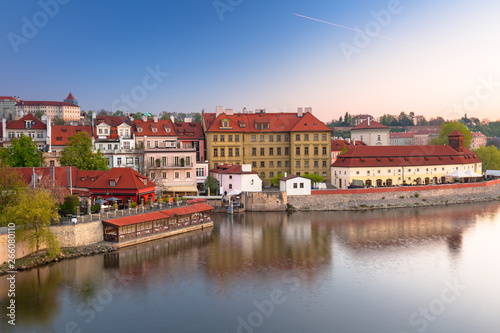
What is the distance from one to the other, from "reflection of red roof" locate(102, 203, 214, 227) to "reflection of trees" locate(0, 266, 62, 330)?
6059mm

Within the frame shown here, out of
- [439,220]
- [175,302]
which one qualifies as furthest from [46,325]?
[439,220]

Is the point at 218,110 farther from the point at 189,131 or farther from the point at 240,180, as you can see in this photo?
the point at 240,180

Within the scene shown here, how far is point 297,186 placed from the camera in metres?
50.7

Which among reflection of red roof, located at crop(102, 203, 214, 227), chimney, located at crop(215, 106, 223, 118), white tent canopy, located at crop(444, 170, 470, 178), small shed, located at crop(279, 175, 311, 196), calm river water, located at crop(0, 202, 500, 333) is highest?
chimney, located at crop(215, 106, 223, 118)

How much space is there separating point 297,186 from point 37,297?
3239 cm

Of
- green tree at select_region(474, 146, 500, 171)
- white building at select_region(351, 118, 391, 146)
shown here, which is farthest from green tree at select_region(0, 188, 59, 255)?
green tree at select_region(474, 146, 500, 171)

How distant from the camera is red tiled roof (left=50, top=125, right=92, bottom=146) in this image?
174ft

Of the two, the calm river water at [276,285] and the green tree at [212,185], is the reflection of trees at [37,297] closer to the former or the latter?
the calm river water at [276,285]

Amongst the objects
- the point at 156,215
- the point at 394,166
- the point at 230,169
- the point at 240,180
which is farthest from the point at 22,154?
the point at 394,166

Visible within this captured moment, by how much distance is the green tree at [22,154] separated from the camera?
43897mm

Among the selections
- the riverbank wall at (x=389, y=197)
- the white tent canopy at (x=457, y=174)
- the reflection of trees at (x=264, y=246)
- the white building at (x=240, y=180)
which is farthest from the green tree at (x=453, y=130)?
the reflection of trees at (x=264, y=246)

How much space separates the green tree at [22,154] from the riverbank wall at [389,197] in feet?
88.8

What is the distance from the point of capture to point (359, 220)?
4475 centimetres

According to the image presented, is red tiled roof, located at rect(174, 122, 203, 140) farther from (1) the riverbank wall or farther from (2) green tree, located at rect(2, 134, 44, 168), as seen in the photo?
(2) green tree, located at rect(2, 134, 44, 168)
